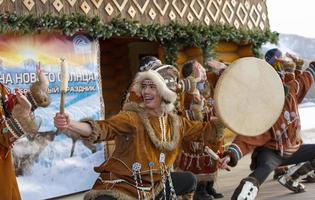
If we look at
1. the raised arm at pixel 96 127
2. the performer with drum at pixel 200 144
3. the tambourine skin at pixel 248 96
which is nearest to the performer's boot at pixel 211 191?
the performer with drum at pixel 200 144

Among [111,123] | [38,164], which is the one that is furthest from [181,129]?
[38,164]

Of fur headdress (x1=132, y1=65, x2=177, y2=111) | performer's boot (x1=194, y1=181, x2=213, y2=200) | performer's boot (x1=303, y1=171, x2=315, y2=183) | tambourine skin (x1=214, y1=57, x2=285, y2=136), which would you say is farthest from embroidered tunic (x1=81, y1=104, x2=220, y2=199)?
performer's boot (x1=303, y1=171, x2=315, y2=183)

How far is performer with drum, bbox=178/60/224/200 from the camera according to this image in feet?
17.2

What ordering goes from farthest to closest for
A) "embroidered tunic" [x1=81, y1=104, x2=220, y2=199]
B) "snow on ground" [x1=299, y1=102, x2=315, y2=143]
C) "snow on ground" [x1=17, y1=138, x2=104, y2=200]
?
"snow on ground" [x1=299, y1=102, x2=315, y2=143]
"snow on ground" [x1=17, y1=138, x2=104, y2=200]
"embroidered tunic" [x1=81, y1=104, x2=220, y2=199]

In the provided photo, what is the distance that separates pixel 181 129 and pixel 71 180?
2330 millimetres

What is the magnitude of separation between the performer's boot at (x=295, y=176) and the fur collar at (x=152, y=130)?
203 centimetres

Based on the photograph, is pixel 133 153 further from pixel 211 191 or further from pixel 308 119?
pixel 308 119

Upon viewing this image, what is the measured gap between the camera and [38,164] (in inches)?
221

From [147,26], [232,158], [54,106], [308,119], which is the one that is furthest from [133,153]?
[308,119]

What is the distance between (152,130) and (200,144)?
1.88 metres

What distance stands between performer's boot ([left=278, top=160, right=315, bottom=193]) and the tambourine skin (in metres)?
→ 1.39

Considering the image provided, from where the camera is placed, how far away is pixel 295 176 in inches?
217

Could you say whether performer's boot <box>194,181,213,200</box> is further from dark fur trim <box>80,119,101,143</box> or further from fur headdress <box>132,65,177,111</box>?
dark fur trim <box>80,119,101,143</box>

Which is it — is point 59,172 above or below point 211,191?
above
